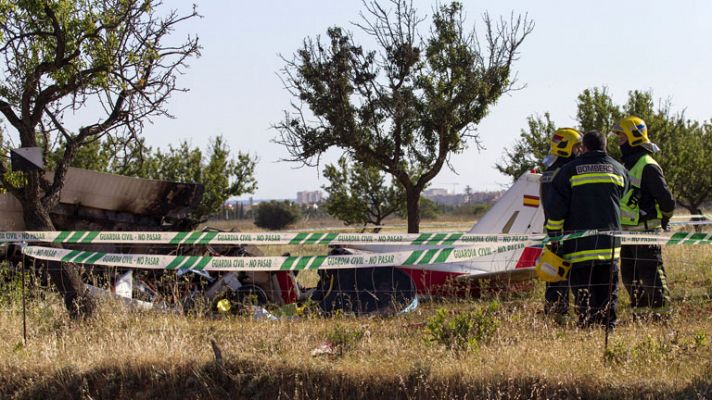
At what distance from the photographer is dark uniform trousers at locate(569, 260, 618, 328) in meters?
6.76

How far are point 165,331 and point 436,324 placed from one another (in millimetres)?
2512

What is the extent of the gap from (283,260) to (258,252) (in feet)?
16.9

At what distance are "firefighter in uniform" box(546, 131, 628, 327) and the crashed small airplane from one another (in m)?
0.43

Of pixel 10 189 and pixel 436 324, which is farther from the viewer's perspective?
pixel 10 189

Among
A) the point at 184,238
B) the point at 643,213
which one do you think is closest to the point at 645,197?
the point at 643,213

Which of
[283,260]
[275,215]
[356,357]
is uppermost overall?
[275,215]

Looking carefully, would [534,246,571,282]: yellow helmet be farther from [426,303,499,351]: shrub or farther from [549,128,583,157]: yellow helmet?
[549,128,583,157]: yellow helmet

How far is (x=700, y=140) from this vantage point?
36.4 m

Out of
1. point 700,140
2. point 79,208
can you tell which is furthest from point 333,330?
point 700,140

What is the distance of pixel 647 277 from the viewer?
26.9ft

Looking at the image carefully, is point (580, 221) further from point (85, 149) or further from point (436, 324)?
point (85, 149)

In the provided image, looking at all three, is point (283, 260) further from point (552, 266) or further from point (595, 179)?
point (595, 179)

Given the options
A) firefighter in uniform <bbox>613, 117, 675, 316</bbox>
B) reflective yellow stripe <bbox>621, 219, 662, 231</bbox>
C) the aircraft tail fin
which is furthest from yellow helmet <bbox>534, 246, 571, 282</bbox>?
the aircraft tail fin

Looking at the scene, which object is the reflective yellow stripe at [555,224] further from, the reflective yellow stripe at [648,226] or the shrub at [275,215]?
the shrub at [275,215]
